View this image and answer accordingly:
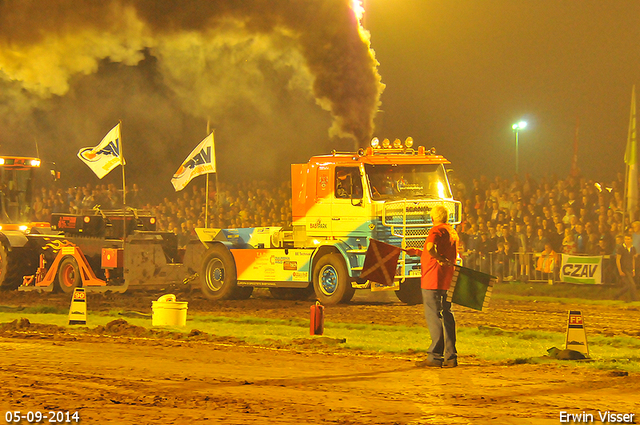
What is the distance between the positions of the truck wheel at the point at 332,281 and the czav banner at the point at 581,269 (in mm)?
5834

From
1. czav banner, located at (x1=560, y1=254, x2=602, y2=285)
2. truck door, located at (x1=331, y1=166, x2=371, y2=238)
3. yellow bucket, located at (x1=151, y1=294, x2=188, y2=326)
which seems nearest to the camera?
yellow bucket, located at (x1=151, y1=294, x2=188, y2=326)

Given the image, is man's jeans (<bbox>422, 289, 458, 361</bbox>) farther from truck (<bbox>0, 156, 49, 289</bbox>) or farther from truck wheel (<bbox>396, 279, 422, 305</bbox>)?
truck (<bbox>0, 156, 49, 289</bbox>)

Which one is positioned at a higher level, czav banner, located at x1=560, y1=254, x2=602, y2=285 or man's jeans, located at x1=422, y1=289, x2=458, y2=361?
czav banner, located at x1=560, y1=254, x2=602, y2=285

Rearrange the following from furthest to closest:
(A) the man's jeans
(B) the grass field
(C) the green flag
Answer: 1. (B) the grass field
2. (C) the green flag
3. (A) the man's jeans

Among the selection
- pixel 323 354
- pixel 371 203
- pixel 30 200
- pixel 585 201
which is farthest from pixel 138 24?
pixel 323 354

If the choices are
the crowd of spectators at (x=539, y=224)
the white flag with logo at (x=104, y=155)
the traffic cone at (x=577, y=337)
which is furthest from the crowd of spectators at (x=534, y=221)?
the traffic cone at (x=577, y=337)

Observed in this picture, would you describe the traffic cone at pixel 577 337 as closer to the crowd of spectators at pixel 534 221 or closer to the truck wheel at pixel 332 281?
the truck wheel at pixel 332 281

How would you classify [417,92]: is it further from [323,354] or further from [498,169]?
[323,354]

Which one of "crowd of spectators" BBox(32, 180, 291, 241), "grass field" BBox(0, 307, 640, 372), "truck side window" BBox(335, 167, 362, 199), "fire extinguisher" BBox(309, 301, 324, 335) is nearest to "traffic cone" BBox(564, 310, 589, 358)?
"grass field" BBox(0, 307, 640, 372)

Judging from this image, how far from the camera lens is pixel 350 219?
17344mm

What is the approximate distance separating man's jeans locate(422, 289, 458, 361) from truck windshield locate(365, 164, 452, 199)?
749 centimetres

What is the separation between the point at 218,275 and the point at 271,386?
11775mm

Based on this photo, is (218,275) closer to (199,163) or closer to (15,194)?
(199,163)

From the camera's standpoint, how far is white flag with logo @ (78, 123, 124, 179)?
23.1m
